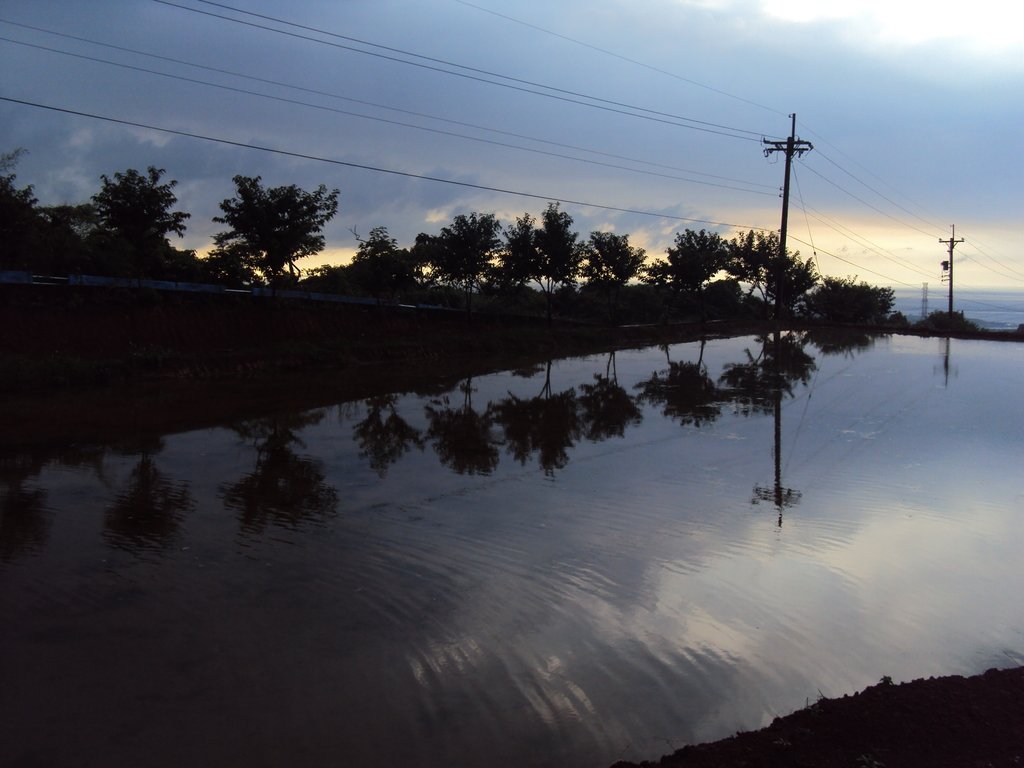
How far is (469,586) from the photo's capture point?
258 inches

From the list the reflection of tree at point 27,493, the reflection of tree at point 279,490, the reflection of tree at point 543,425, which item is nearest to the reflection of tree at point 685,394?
the reflection of tree at point 543,425

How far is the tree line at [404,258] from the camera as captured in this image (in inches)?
903

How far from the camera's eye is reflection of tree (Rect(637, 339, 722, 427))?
16641 millimetres

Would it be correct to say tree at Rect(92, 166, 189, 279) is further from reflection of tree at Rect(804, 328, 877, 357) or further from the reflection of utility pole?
reflection of tree at Rect(804, 328, 877, 357)

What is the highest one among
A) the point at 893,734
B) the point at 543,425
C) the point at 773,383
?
the point at 773,383

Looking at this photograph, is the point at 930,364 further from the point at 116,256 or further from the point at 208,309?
the point at 116,256

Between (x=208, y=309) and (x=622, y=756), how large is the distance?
24.6m

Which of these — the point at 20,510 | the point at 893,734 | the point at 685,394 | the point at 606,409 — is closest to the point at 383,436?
the point at 606,409

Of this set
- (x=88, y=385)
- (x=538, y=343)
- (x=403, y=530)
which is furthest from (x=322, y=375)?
(x=403, y=530)

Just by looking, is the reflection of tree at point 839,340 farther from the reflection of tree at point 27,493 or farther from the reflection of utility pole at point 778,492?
the reflection of tree at point 27,493

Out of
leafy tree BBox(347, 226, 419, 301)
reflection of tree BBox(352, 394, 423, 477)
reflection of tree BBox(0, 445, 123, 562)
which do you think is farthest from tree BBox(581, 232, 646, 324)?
reflection of tree BBox(0, 445, 123, 562)

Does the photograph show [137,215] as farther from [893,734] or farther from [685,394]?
[893,734]

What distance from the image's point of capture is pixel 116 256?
23.7m

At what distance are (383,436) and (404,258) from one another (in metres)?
22.0
